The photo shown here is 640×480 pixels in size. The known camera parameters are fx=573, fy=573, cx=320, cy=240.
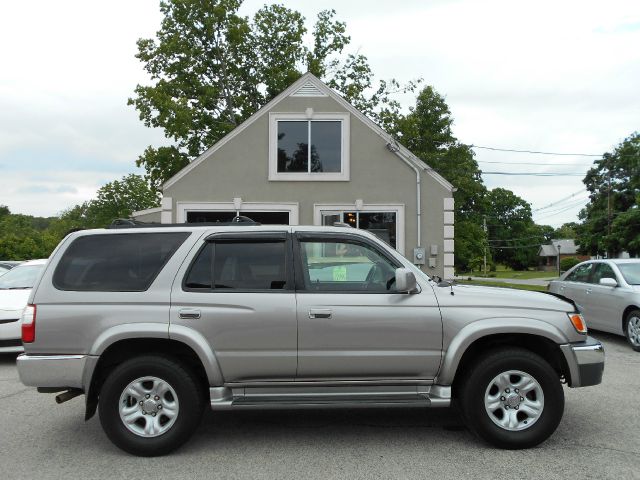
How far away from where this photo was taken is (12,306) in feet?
27.2

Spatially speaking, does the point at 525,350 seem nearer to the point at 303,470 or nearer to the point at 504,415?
the point at 504,415

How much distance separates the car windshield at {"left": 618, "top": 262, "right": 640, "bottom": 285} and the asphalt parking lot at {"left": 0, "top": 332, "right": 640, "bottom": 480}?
4306mm

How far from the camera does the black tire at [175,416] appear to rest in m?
4.47

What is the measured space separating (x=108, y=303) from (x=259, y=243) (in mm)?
1292

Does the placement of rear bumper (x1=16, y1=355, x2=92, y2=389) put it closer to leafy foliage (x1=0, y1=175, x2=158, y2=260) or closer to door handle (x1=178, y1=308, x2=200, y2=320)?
door handle (x1=178, y1=308, x2=200, y2=320)

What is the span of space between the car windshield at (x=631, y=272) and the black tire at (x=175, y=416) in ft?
26.8

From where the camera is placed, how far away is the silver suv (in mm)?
4480

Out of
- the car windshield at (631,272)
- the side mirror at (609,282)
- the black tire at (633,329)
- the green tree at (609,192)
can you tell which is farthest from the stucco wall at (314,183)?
the green tree at (609,192)

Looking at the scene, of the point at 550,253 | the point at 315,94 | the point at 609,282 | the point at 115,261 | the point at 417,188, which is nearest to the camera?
the point at 115,261

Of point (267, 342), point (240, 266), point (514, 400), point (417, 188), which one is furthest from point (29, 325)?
point (417, 188)

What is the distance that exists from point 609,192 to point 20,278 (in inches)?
2175

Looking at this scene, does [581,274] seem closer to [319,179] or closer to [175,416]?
[319,179]

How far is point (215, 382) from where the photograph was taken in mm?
4520

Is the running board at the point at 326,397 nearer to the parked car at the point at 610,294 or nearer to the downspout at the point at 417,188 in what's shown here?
the parked car at the point at 610,294
